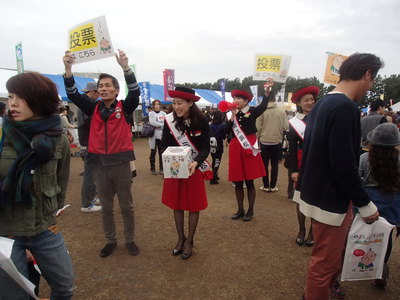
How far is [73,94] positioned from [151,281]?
7.22 feet

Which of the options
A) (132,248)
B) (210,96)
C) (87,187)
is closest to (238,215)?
(132,248)

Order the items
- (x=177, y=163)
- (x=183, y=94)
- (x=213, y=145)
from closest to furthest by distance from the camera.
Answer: (x=177, y=163) < (x=183, y=94) < (x=213, y=145)

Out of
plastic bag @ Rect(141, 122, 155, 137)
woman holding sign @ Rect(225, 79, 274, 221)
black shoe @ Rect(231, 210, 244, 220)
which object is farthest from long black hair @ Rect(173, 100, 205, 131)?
plastic bag @ Rect(141, 122, 155, 137)

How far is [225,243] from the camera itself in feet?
11.3

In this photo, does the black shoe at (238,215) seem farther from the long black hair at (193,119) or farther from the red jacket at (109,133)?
the red jacket at (109,133)

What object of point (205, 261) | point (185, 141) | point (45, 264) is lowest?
point (205, 261)

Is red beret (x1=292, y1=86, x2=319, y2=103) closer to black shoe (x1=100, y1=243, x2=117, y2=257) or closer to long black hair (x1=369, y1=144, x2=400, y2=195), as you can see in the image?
long black hair (x1=369, y1=144, x2=400, y2=195)

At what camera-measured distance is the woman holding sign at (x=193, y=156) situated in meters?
2.94

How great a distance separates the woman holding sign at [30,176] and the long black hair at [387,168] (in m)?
2.62

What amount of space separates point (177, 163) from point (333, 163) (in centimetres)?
148

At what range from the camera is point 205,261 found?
9.93 ft

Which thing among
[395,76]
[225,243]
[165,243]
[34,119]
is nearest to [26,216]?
[34,119]

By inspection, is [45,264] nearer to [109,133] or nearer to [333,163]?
[109,133]

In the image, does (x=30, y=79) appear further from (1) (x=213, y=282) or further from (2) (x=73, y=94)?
(1) (x=213, y=282)
